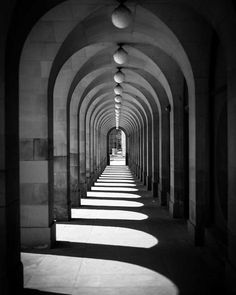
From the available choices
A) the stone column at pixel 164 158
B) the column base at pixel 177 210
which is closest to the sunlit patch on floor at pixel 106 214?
the column base at pixel 177 210

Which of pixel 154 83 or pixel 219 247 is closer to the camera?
pixel 219 247

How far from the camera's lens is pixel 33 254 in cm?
741

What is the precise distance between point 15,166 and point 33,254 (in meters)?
2.80

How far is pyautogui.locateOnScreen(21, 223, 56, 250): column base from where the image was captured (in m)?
7.95

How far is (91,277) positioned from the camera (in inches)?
236

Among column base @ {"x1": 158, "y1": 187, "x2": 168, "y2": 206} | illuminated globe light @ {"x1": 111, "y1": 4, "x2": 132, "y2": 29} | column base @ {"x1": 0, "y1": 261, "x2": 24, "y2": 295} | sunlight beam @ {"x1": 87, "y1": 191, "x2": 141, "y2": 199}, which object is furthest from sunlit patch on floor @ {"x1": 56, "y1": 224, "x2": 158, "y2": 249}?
sunlight beam @ {"x1": 87, "y1": 191, "x2": 141, "y2": 199}

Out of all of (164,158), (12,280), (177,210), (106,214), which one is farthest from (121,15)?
(164,158)

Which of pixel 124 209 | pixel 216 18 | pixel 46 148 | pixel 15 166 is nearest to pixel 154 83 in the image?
pixel 124 209

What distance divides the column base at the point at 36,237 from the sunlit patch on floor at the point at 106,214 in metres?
3.56

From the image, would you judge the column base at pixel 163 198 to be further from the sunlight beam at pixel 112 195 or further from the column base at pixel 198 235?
the column base at pixel 198 235

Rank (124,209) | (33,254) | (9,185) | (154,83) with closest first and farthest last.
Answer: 1. (9,185)
2. (33,254)
3. (124,209)
4. (154,83)

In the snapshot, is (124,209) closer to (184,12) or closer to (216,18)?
(184,12)

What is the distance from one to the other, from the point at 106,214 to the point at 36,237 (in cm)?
420

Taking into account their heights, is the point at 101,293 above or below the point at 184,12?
below
